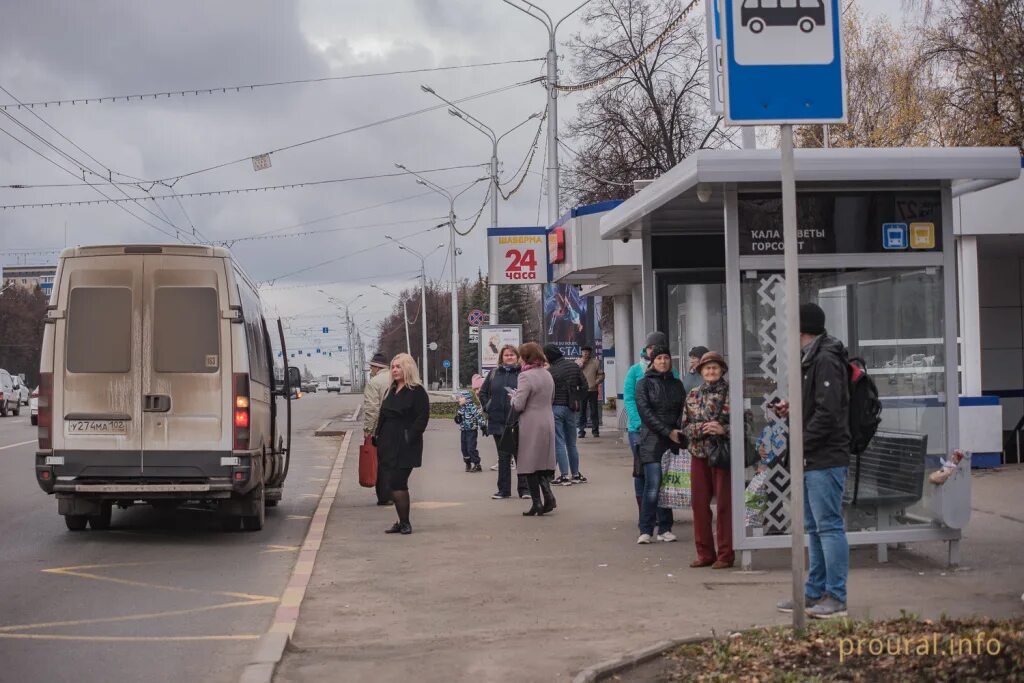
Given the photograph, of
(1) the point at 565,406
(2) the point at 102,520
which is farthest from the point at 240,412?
(1) the point at 565,406

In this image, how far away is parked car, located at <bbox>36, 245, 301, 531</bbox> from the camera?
1183 cm

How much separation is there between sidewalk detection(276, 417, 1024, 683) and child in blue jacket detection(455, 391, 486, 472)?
539 cm

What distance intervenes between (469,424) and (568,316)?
37634mm

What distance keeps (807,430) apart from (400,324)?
5184 inches

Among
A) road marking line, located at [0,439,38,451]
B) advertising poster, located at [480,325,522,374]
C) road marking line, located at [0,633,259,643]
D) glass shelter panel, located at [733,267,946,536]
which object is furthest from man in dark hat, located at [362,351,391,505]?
advertising poster, located at [480,325,522,374]

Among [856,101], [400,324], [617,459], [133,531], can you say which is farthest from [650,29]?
[400,324]

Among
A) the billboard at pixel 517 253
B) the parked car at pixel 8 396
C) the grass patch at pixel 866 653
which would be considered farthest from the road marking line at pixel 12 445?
the grass patch at pixel 866 653

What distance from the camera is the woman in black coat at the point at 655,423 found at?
11.0m

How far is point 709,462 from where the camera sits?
9.88 meters

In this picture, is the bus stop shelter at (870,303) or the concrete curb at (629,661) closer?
the concrete curb at (629,661)

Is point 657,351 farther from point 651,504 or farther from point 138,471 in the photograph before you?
point 138,471

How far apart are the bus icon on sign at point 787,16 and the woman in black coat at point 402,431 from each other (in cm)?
681

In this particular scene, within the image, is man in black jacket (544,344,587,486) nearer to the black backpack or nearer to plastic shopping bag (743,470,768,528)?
plastic shopping bag (743,470,768,528)

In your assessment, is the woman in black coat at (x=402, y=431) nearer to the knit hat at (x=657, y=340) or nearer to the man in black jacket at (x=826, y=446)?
the knit hat at (x=657, y=340)
